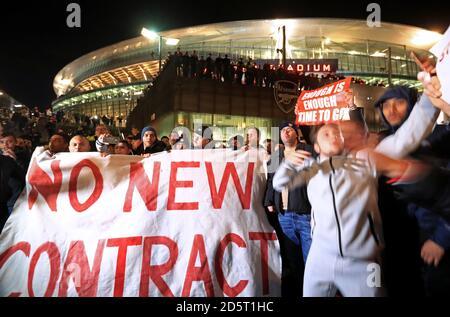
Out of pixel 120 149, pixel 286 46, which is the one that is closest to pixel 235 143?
pixel 120 149

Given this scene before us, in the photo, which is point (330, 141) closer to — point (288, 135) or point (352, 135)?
point (352, 135)

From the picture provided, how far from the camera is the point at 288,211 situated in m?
4.19

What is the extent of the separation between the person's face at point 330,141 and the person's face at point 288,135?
1.23 m

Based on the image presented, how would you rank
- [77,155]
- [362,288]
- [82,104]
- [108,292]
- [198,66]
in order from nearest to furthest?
[362,288], [108,292], [77,155], [198,66], [82,104]

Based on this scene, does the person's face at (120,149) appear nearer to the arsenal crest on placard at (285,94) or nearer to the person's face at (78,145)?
the person's face at (78,145)

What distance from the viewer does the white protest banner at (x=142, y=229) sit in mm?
3311

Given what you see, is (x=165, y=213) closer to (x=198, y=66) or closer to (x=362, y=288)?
(x=362, y=288)

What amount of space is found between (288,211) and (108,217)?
5.94 feet

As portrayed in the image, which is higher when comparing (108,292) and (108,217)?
(108,217)

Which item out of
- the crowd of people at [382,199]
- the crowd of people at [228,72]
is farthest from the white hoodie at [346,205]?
the crowd of people at [228,72]

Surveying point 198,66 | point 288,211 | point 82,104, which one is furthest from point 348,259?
point 82,104

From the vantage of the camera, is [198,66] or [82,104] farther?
[82,104]

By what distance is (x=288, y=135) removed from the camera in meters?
4.23

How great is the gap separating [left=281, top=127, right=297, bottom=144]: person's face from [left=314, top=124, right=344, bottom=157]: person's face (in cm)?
123
